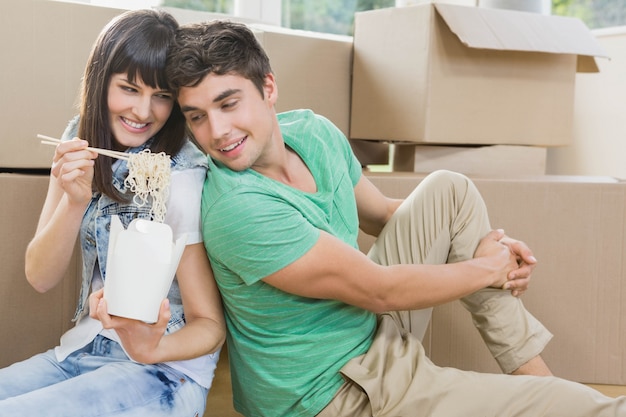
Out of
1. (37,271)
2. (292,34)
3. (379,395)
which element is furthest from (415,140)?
(37,271)

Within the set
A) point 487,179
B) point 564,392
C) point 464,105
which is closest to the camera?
point 564,392

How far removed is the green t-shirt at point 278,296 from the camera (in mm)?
1099

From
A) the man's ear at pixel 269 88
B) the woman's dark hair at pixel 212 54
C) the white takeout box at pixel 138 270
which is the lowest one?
the white takeout box at pixel 138 270

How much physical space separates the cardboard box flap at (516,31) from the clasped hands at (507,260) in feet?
1.70

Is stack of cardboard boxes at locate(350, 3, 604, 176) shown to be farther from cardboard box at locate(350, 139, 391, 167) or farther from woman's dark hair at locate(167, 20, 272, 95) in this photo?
woman's dark hair at locate(167, 20, 272, 95)

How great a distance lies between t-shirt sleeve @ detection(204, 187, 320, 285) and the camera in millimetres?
1090

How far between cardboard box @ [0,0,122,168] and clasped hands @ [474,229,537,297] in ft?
2.58

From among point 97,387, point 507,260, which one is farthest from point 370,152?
point 97,387

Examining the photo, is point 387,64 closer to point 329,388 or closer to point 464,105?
point 464,105

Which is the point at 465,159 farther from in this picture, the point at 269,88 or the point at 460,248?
the point at 269,88

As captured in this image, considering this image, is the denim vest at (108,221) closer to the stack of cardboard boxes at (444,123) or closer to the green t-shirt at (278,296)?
the green t-shirt at (278,296)

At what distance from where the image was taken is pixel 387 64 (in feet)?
5.91

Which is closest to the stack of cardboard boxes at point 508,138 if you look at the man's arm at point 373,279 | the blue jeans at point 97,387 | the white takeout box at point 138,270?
the man's arm at point 373,279

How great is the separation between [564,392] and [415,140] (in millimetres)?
760
